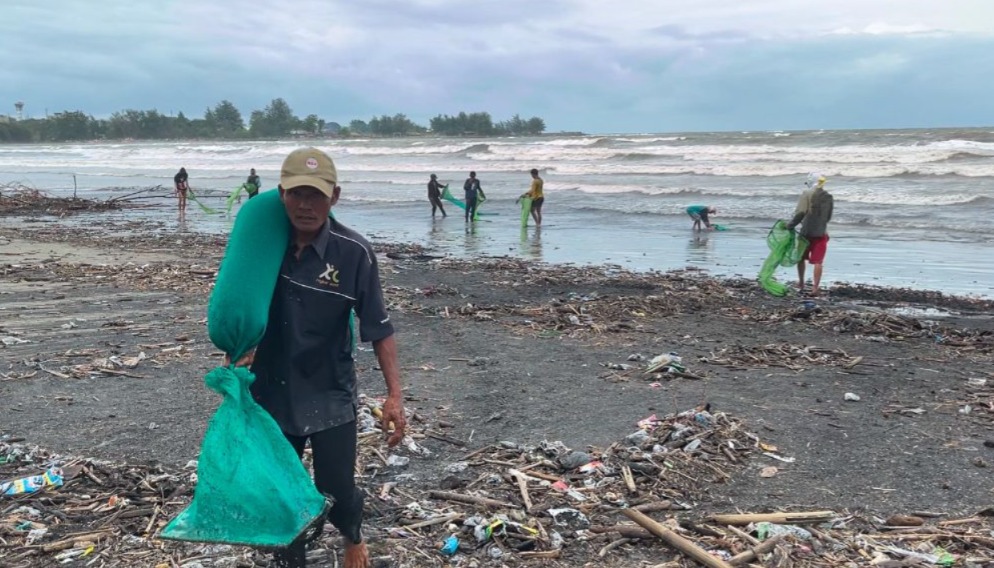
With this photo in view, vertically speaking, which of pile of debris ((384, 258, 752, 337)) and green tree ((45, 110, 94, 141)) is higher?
green tree ((45, 110, 94, 141))

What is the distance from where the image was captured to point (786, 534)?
12.3 ft

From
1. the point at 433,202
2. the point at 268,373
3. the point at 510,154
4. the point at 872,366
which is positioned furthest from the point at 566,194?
the point at 268,373

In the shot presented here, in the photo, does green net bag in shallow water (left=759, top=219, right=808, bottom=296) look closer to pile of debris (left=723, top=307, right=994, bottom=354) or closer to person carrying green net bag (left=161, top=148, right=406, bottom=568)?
pile of debris (left=723, top=307, right=994, bottom=354)

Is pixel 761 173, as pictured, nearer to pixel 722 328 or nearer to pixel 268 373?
pixel 722 328

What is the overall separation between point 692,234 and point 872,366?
1241cm

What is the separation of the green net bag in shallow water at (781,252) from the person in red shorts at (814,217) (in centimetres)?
8

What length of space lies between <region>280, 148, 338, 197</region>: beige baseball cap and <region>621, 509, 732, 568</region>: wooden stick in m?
2.17

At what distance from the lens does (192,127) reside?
11381 cm

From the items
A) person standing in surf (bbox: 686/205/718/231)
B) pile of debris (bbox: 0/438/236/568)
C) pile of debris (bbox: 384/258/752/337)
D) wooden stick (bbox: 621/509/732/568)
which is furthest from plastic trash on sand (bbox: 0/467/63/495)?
person standing in surf (bbox: 686/205/718/231)

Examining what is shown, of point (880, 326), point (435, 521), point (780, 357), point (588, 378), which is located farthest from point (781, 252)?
point (435, 521)

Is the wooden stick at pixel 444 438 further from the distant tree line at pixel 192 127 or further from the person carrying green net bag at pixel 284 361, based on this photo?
the distant tree line at pixel 192 127

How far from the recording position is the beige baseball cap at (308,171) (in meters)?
2.75

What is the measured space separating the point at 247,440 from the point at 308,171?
996mm

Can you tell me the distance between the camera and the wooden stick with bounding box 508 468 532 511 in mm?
4059
